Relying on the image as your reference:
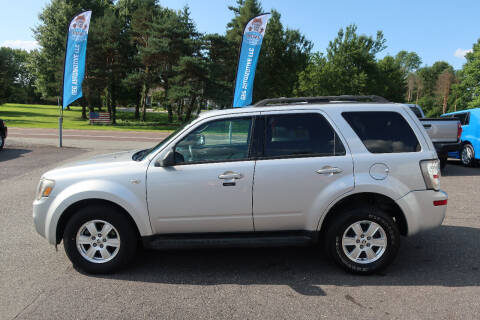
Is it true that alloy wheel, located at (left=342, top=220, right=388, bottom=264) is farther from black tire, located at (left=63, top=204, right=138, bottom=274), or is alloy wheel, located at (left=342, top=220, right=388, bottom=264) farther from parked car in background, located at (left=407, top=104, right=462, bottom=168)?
parked car in background, located at (left=407, top=104, right=462, bottom=168)

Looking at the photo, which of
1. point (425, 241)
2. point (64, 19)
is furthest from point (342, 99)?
point (64, 19)

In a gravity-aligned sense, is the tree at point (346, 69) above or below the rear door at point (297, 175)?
above

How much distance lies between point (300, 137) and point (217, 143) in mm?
974

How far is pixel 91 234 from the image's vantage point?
392 centimetres

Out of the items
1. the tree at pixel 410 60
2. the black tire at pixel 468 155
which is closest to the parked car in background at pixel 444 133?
the black tire at pixel 468 155

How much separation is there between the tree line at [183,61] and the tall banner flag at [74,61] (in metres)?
17.8

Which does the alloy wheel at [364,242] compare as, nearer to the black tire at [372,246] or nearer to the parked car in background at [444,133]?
the black tire at [372,246]

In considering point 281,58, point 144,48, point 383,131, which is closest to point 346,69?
point 281,58

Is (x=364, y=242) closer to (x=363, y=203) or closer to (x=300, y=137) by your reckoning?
(x=363, y=203)

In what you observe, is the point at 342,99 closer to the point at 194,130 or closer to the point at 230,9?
the point at 194,130

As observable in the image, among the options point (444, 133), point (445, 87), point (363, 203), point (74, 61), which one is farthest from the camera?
point (445, 87)

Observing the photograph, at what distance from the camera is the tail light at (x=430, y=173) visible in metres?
3.93

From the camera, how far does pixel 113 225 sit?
388cm

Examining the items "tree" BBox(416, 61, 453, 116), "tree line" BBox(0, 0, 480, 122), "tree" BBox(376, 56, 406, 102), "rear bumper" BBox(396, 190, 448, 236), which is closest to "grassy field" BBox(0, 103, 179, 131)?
"tree line" BBox(0, 0, 480, 122)
